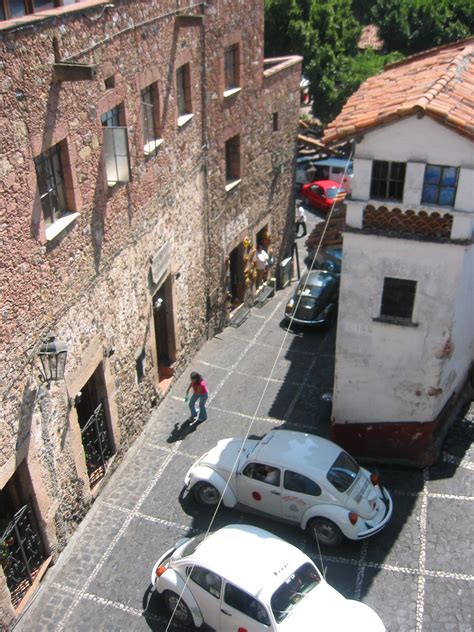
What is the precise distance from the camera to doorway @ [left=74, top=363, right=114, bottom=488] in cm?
1354

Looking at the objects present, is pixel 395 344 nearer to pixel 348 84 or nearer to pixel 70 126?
pixel 70 126

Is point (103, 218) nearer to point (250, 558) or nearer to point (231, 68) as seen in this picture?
point (250, 558)

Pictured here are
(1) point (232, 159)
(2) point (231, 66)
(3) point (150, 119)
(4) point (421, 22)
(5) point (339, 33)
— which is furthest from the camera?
(4) point (421, 22)

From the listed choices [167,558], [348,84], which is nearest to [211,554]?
[167,558]

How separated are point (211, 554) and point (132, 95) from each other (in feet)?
27.7

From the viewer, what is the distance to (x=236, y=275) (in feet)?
70.9

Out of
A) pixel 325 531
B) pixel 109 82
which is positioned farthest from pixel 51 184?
pixel 325 531

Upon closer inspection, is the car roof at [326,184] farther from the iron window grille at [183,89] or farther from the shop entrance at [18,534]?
the shop entrance at [18,534]

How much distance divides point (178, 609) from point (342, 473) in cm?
367

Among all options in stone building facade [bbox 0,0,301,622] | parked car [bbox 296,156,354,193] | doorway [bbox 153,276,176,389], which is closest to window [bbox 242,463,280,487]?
stone building facade [bbox 0,0,301,622]

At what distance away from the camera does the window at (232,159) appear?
1950 centimetres

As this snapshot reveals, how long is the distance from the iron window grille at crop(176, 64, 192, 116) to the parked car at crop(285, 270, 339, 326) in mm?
6044

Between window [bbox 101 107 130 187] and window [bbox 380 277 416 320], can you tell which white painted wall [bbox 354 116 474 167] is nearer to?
window [bbox 380 277 416 320]

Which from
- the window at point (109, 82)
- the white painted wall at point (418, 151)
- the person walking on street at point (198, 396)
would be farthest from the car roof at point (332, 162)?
the window at point (109, 82)
